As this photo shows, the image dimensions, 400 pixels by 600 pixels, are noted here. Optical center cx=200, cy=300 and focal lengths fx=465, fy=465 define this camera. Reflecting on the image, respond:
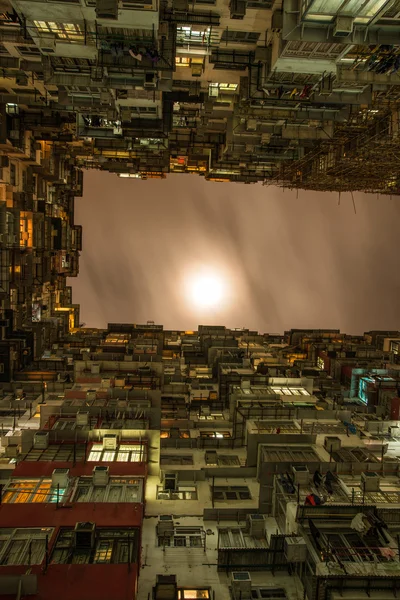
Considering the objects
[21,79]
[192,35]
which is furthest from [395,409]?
[21,79]

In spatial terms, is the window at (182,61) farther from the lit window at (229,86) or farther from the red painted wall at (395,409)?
the red painted wall at (395,409)

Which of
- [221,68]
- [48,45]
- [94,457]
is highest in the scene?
[221,68]

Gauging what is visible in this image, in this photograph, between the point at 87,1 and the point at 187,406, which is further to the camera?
the point at 187,406

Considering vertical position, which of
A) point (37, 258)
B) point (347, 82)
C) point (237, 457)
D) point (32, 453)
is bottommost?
point (237, 457)

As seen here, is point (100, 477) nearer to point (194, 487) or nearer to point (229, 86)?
point (194, 487)

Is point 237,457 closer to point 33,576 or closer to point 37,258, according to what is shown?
point 33,576

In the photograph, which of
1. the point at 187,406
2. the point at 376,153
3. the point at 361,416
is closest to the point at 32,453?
the point at 187,406

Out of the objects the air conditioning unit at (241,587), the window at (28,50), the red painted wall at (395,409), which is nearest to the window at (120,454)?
Answer: the air conditioning unit at (241,587)
